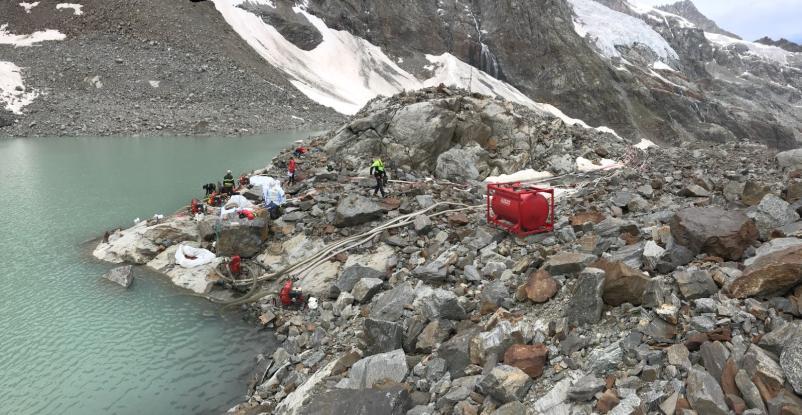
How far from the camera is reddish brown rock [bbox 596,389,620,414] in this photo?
16.8 feet

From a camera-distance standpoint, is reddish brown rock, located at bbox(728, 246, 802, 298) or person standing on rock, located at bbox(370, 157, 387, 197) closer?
reddish brown rock, located at bbox(728, 246, 802, 298)

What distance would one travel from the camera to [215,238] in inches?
602

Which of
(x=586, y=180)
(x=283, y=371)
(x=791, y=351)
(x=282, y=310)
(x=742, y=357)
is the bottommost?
(x=282, y=310)

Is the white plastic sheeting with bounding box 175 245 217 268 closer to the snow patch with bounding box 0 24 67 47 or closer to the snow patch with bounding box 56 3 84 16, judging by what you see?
the snow patch with bounding box 0 24 67 47

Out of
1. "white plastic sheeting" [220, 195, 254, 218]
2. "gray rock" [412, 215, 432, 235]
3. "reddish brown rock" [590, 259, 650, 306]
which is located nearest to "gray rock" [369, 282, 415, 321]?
"gray rock" [412, 215, 432, 235]

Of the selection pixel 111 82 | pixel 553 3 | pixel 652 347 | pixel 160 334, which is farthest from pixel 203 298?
pixel 553 3

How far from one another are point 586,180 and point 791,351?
1503 cm

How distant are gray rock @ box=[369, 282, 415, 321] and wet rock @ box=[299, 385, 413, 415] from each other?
2746 millimetres

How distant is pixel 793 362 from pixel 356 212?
11.5 meters

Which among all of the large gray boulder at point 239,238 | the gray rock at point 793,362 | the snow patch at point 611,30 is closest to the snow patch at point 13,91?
the large gray boulder at point 239,238

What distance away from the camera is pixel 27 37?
63.1 metres

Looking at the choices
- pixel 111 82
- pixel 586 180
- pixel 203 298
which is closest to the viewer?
pixel 203 298

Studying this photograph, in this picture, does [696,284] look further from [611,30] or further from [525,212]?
[611,30]

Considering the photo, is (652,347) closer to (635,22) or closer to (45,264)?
(45,264)
